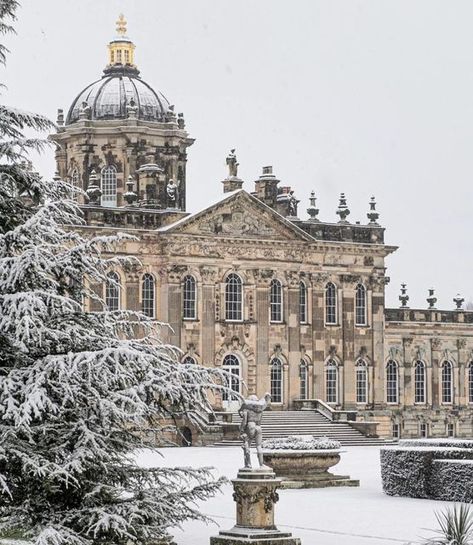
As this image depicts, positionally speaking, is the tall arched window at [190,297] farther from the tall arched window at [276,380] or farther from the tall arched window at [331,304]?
the tall arched window at [331,304]

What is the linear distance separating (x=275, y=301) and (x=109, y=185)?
9116 mm

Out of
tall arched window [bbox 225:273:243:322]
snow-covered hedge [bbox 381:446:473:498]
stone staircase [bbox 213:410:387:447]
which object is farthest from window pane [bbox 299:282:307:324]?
snow-covered hedge [bbox 381:446:473:498]

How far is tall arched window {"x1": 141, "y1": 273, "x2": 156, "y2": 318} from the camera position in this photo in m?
53.5

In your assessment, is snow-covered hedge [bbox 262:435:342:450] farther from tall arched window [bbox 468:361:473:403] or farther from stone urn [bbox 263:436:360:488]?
tall arched window [bbox 468:361:473:403]

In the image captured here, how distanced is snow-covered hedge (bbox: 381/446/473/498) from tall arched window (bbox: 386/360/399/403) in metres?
35.1

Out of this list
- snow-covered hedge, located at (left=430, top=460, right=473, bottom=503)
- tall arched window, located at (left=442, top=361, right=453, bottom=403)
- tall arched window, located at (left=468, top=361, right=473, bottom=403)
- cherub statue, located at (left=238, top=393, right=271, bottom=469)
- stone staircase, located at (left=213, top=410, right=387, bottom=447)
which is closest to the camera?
cherub statue, located at (left=238, top=393, right=271, bottom=469)

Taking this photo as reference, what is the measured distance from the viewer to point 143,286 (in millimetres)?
53531

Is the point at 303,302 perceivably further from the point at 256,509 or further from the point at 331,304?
the point at 256,509

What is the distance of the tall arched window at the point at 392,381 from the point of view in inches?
2514

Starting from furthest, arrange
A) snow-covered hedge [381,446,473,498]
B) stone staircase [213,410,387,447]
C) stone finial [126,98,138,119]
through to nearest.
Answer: stone finial [126,98,138,119] → stone staircase [213,410,387,447] → snow-covered hedge [381,446,473,498]

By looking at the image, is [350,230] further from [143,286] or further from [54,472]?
[54,472]

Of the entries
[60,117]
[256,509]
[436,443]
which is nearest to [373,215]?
[60,117]

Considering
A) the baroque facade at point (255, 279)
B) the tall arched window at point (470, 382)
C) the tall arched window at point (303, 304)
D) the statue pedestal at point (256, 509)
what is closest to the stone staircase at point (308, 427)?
the baroque facade at point (255, 279)

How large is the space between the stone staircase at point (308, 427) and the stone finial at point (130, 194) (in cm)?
A: 916
